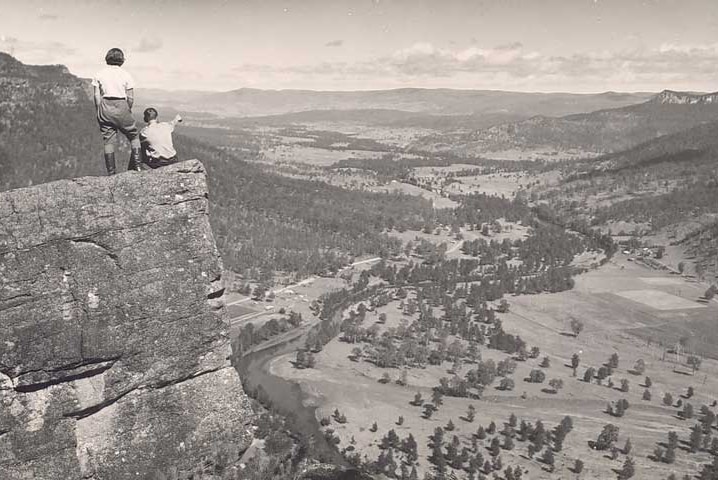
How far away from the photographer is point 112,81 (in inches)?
491

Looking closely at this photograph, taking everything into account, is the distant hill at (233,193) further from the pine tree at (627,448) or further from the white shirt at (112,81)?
the white shirt at (112,81)

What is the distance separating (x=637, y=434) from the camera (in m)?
45.9

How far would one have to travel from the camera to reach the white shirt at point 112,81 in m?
12.4

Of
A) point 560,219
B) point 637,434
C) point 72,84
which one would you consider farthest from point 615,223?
point 72,84

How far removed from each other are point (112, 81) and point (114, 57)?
0.49m

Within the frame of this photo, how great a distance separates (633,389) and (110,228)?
177ft

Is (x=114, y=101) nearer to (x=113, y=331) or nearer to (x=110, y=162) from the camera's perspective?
(x=110, y=162)

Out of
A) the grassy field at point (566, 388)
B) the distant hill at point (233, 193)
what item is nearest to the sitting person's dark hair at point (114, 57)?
the grassy field at point (566, 388)

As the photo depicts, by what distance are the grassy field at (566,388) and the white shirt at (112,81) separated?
35003 mm

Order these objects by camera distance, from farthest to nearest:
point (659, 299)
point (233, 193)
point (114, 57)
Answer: point (233, 193) → point (659, 299) → point (114, 57)

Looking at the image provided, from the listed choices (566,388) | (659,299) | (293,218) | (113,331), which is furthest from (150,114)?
(293,218)

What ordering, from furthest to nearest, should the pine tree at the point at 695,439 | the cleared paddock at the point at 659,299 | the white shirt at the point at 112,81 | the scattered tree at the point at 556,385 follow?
the cleared paddock at the point at 659,299, the scattered tree at the point at 556,385, the pine tree at the point at 695,439, the white shirt at the point at 112,81

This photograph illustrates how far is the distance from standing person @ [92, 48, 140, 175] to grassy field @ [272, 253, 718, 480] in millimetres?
33973

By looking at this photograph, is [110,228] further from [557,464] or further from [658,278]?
[658,278]
